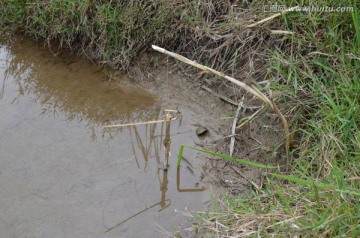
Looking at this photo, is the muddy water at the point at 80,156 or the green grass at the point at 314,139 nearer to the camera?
the green grass at the point at 314,139

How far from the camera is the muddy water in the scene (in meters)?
2.24

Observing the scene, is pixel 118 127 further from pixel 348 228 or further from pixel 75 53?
pixel 348 228

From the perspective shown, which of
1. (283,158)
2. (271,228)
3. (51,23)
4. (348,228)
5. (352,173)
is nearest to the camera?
(348,228)

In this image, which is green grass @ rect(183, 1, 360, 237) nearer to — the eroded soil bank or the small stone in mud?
the eroded soil bank

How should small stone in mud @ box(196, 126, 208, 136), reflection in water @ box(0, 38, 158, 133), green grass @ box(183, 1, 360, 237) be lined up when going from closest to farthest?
green grass @ box(183, 1, 360, 237) < small stone in mud @ box(196, 126, 208, 136) < reflection in water @ box(0, 38, 158, 133)

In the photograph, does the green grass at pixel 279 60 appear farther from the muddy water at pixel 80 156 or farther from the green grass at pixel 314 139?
the muddy water at pixel 80 156

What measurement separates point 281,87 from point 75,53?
1318 mm

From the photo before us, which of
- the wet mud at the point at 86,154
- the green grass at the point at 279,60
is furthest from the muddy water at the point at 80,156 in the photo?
the green grass at the point at 279,60

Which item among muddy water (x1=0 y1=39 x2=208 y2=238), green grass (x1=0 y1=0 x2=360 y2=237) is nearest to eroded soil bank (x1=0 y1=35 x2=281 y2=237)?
muddy water (x1=0 y1=39 x2=208 y2=238)

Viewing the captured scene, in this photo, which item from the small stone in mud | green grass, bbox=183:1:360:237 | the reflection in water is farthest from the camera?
the reflection in water

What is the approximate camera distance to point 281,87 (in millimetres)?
2418

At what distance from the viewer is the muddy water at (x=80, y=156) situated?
88.0 inches

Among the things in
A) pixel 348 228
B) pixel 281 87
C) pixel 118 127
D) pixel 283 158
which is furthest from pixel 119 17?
pixel 348 228

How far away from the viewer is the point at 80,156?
2.52m
